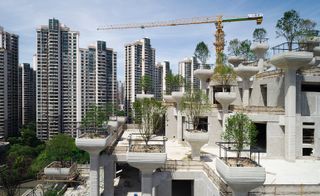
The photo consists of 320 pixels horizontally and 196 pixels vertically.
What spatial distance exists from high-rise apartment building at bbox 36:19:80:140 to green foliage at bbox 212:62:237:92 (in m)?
35.9

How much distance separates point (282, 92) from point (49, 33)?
46.4m

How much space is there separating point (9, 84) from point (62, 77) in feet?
36.4

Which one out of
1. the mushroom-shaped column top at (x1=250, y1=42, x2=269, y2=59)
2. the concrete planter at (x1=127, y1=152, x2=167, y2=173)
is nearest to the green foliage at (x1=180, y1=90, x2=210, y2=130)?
the concrete planter at (x1=127, y1=152, x2=167, y2=173)

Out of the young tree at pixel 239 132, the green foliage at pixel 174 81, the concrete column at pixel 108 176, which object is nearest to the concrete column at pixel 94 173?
the concrete column at pixel 108 176

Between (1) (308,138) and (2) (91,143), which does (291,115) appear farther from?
(2) (91,143)

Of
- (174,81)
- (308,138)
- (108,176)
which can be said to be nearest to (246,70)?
(308,138)

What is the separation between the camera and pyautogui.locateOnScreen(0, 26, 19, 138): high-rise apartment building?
48.1 meters

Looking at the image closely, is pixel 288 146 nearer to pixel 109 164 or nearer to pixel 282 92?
pixel 282 92

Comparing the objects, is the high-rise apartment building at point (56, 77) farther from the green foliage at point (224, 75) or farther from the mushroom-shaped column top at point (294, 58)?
the mushroom-shaped column top at point (294, 58)

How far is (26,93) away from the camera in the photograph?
193 ft

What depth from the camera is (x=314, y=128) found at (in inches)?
696

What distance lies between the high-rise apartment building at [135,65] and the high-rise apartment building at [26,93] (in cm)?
2503

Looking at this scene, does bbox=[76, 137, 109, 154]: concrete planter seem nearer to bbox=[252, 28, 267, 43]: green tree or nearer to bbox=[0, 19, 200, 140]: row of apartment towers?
bbox=[252, 28, 267, 43]: green tree

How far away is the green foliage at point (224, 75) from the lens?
72.0 ft
